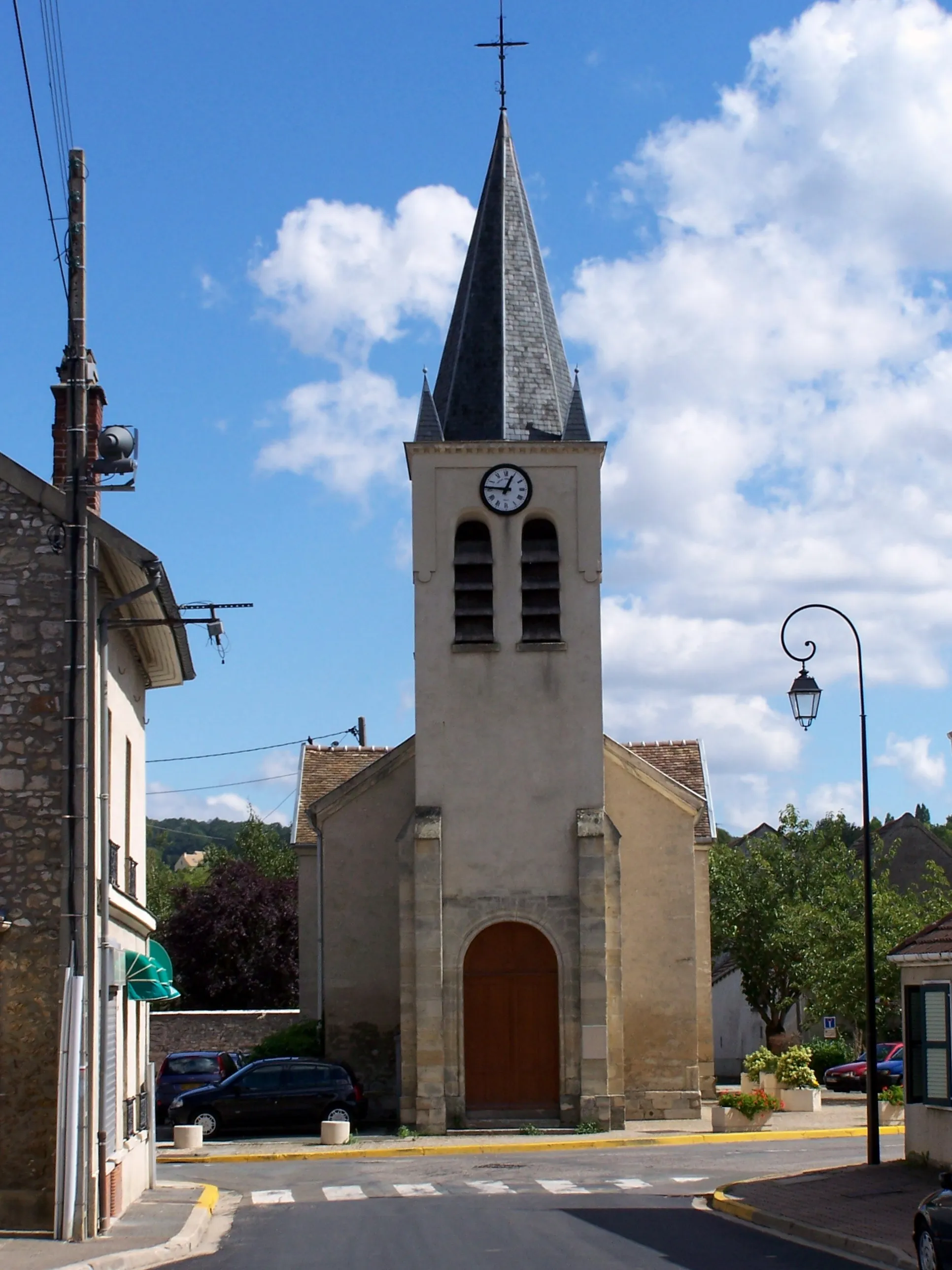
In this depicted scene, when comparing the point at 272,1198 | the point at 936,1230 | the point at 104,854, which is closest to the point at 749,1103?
the point at 272,1198

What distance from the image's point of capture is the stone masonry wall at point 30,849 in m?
14.8

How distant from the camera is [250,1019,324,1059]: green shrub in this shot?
3130cm

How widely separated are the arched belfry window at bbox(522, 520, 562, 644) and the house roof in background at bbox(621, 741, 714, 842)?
6836 millimetres

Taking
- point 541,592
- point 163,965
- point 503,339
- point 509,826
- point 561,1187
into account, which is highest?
point 503,339

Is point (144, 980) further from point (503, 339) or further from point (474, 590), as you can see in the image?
point (503, 339)

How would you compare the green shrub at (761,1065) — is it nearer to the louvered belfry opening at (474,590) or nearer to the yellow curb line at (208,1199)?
the louvered belfry opening at (474,590)

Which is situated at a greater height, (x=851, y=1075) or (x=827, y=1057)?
(x=851, y=1075)

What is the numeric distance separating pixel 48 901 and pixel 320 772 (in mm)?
21764

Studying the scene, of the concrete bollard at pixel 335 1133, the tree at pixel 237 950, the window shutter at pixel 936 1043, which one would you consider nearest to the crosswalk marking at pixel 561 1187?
the window shutter at pixel 936 1043

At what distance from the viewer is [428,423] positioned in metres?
28.8

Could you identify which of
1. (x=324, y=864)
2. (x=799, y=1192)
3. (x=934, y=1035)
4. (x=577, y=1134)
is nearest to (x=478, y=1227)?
(x=799, y=1192)

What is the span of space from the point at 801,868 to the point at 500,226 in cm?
2550

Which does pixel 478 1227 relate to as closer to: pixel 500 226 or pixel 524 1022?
pixel 524 1022

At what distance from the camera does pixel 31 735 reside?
1555 cm
